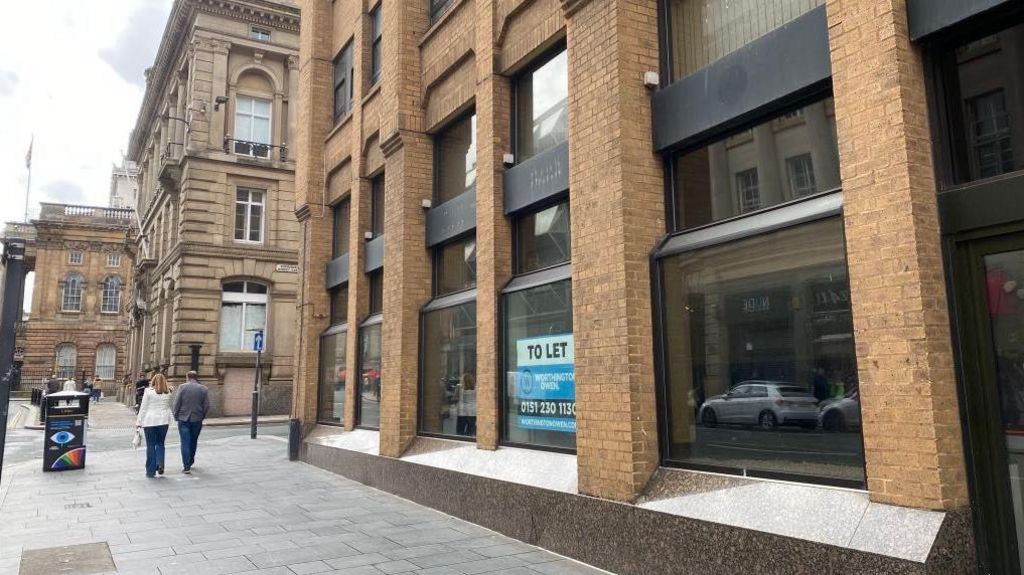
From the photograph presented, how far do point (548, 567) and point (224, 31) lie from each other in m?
30.1

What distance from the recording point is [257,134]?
31.1 m

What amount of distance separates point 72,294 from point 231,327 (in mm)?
41916

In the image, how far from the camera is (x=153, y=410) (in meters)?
11.5

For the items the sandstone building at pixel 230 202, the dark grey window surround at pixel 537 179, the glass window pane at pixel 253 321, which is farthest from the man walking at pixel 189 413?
the glass window pane at pixel 253 321

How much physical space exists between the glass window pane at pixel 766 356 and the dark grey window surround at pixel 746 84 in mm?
1014

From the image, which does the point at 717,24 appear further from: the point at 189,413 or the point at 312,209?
the point at 189,413

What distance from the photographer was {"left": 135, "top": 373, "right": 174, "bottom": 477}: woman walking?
11.5m

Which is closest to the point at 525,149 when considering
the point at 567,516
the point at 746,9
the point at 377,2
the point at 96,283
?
the point at 746,9

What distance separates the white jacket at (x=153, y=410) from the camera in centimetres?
1147

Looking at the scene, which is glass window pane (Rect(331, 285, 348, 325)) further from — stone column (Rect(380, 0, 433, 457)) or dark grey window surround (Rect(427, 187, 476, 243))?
dark grey window surround (Rect(427, 187, 476, 243))

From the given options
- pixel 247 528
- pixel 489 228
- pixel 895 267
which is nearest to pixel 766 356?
pixel 895 267

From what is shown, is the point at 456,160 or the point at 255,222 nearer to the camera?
the point at 456,160

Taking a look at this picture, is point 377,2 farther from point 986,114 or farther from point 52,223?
point 52,223

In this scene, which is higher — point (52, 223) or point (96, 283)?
point (52, 223)
